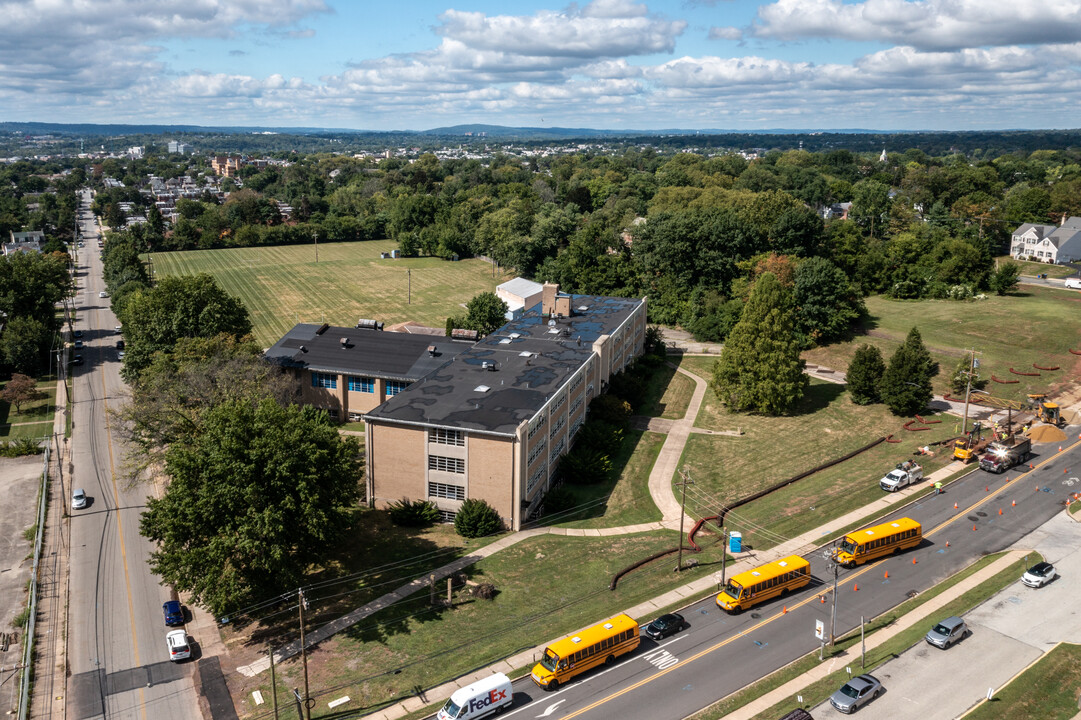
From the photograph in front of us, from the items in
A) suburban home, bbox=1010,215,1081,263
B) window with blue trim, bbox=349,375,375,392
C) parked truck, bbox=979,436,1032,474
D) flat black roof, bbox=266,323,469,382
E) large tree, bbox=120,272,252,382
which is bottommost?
parked truck, bbox=979,436,1032,474

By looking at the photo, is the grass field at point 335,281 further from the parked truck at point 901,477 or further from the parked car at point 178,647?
the parked truck at point 901,477

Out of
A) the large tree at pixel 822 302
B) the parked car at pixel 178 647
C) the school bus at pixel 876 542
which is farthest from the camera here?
the large tree at pixel 822 302

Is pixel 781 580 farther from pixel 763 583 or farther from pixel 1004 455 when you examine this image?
pixel 1004 455

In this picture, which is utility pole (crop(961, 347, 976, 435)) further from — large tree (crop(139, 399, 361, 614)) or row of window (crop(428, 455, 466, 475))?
large tree (crop(139, 399, 361, 614))

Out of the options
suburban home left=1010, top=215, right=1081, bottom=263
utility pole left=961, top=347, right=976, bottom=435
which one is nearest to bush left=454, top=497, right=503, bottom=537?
utility pole left=961, top=347, right=976, bottom=435

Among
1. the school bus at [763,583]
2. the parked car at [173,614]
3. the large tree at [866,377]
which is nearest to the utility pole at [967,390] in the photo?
the large tree at [866,377]
